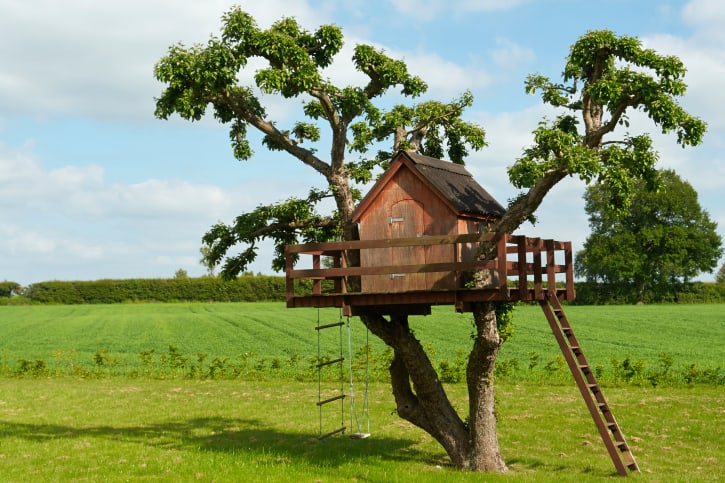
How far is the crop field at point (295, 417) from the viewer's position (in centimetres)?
1909

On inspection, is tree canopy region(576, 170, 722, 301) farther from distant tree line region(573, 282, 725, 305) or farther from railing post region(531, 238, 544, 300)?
railing post region(531, 238, 544, 300)

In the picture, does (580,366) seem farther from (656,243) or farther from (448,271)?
(656,243)

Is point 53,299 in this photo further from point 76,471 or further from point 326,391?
point 76,471

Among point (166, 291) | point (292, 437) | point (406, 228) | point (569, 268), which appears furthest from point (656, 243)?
point (406, 228)

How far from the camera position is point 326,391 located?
104 ft

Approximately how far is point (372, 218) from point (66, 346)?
40472 millimetres

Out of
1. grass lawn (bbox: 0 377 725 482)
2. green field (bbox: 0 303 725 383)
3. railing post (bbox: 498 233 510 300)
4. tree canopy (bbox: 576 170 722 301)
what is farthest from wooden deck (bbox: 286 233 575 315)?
tree canopy (bbox: 576 170 722 301)

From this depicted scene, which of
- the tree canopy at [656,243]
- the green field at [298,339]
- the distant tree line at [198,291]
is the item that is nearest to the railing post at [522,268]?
the green field at [298,339]

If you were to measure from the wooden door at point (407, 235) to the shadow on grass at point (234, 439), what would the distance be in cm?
486

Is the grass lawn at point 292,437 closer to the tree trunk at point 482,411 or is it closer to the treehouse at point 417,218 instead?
the tree trunk at point 482,411

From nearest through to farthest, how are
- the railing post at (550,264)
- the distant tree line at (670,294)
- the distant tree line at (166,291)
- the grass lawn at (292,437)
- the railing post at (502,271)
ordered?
1. the railing post at (502,271)
2. the railing post at (550,264)
3. the grass lawn at (292,437)
4. the distant tree line at (670,294)
5. the distant tree line at (166,291)

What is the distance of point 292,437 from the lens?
23.5 meters

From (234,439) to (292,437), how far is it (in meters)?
1.67

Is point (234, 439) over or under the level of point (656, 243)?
under
